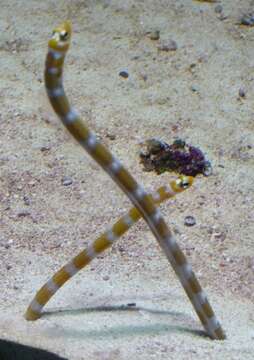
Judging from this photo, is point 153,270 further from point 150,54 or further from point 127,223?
point 150,54

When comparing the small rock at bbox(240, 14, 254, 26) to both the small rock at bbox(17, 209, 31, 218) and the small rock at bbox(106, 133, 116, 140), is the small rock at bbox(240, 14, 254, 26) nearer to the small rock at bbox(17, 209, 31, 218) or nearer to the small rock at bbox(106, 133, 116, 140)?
the small rock at bbox(106, 133, 116, 140)

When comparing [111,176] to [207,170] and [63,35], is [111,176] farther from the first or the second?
[207,170]

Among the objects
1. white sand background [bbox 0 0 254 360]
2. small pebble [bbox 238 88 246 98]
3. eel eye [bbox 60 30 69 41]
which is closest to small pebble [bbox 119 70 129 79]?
white sand background [bbox 0 0 254 360]

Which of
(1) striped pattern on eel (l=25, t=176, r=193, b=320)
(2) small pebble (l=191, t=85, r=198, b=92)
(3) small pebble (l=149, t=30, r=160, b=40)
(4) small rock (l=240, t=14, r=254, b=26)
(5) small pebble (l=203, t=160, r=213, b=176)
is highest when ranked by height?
(1) striped pattern on eel (l=25, t=176, r=193, b=320)

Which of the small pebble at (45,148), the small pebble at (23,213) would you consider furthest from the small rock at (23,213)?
the small pebble at (45,148)

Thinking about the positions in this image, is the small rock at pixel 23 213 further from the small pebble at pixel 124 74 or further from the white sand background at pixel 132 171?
the small pebble at pixel 124 74
